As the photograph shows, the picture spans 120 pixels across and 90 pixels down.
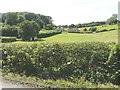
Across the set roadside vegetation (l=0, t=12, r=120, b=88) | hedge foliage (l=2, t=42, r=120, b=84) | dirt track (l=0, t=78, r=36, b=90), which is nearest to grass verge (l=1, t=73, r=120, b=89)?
roadside vegetation (l=0, t=12, r=120, b=88)

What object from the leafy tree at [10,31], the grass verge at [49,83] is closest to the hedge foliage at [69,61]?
the grass verge at [49,83]

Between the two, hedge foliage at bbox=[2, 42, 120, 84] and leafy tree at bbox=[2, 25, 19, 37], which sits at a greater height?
hedge foliage at bbox=[2, 42, 120, 84]

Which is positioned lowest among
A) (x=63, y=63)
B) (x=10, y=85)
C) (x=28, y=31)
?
(x=28, y=31)

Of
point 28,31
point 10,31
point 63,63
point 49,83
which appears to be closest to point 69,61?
point 63,63

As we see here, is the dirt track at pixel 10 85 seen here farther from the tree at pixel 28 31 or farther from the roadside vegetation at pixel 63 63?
the tree at pixel 28 31

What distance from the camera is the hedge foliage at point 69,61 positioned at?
1231cm

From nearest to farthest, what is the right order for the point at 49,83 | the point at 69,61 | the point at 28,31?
1. the point at 49,83
2. the point at 69,61
3. the point at 28,31

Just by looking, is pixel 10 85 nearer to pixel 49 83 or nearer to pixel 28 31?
pixel 49 83

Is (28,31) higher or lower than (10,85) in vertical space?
lower

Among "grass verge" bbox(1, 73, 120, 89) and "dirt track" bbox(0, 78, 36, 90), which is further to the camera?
"dirt track" bbox(0, 78, 36, 90)

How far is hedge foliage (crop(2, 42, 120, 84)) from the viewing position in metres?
12.3

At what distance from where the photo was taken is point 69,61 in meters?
13.2

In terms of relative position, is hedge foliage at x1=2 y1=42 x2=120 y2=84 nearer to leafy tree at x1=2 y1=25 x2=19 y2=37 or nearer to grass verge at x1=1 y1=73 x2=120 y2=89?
grass verge at x1=1 y1=73 x2=120 y2=89

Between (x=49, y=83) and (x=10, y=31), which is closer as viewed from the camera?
(x=49, y=83)
